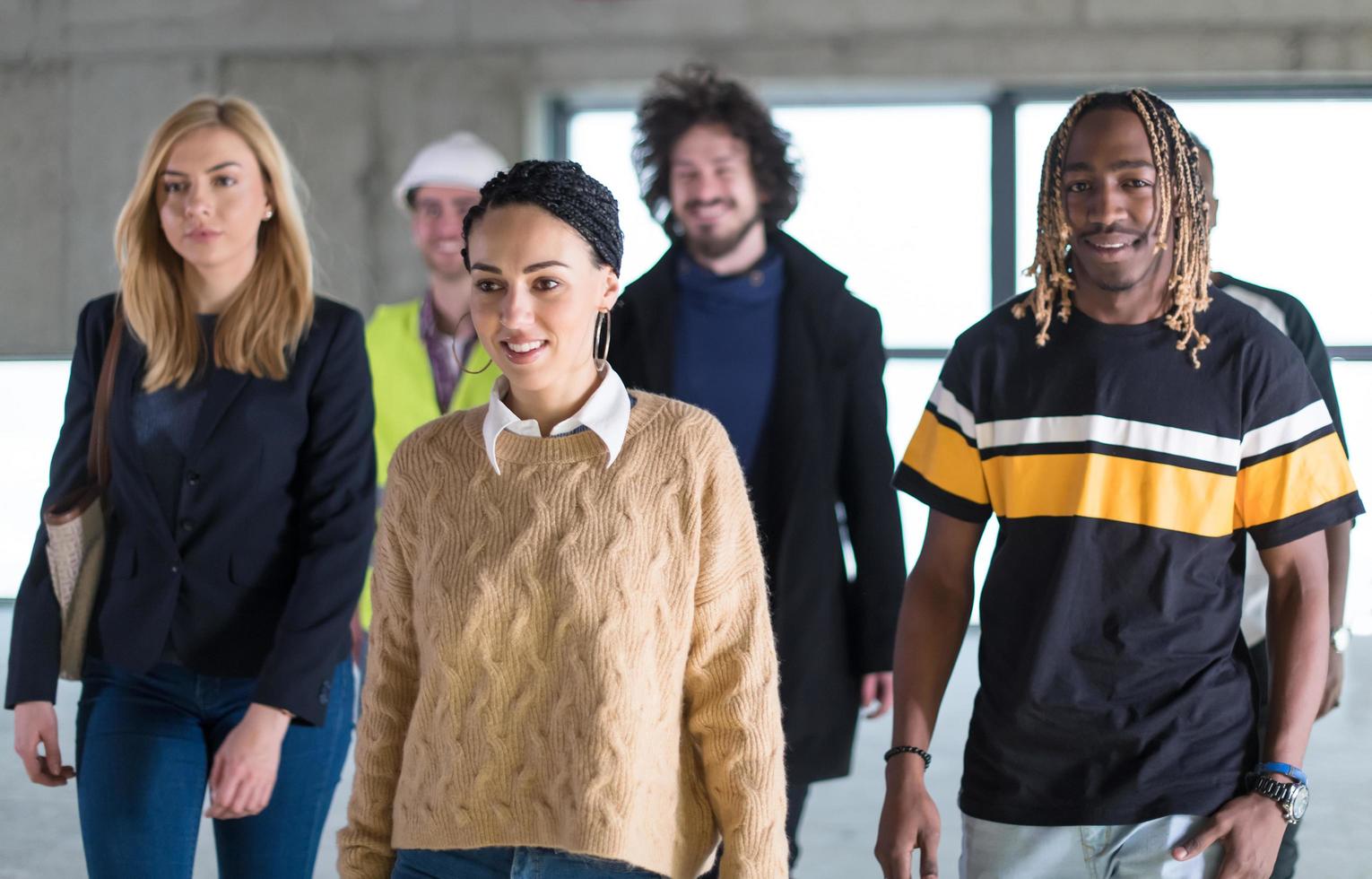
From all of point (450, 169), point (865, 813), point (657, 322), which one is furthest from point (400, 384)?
point (865, 813)

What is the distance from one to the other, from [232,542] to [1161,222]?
142 cm

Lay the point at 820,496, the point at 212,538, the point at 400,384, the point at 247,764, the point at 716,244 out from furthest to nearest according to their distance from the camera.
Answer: the point at 400,384 < the point at 716,244 < the point at 820,496 < the point at 212,538 < the point at 247,764

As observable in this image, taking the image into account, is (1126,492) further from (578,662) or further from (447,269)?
(447,269)

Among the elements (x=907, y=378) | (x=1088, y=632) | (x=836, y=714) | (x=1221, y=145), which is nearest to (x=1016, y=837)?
(x=1088, y=632)

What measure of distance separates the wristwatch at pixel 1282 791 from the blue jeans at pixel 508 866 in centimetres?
71

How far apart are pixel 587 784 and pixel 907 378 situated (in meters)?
5.20

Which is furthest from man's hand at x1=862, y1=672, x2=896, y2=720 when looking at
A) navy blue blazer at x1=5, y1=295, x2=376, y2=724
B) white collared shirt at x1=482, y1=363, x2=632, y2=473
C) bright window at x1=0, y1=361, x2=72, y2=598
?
bright window at x1=0, y1=361, x2=72, y2=598

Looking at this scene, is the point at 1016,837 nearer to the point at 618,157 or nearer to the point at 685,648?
the point at 685,648

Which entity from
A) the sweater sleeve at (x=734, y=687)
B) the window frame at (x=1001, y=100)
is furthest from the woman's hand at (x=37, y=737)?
the window frame at (x=1001, y=100)

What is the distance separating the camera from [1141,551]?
1654 mm

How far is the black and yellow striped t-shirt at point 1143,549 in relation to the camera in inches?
64.5

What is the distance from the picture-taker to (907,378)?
21.4ft

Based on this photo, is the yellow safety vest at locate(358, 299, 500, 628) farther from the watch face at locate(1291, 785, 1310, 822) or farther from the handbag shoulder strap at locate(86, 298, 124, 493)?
the watch face at locate(1291, 785, 1310, 822)

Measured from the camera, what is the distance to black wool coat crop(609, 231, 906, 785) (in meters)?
2.56
